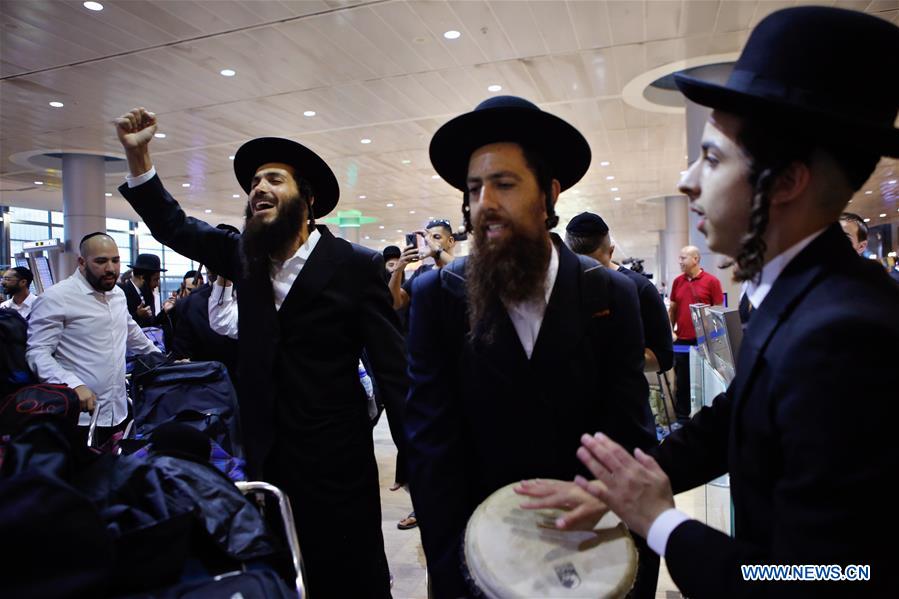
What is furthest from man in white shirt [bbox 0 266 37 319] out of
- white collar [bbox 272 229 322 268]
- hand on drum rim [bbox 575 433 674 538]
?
hand on drum rim [bbox 575 433 674 538]

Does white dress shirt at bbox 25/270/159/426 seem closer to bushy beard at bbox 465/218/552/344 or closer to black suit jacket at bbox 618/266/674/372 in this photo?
bushy beard at bbox 465/218/552/344

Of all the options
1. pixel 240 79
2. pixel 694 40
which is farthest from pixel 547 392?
pixel 240 79

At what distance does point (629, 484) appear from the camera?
1149mm

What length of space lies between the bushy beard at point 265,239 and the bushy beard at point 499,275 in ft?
3.81

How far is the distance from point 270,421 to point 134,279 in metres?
6.93

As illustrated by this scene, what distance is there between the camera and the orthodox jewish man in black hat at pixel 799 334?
814mm

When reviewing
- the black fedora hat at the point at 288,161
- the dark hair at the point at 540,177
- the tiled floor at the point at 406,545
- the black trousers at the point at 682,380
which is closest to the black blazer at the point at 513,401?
the dark hair at the point at 540,177

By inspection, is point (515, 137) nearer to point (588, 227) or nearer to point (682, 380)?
point (588, 227)

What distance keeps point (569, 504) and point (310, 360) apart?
1.45 m

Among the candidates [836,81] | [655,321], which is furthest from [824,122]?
[655,321]

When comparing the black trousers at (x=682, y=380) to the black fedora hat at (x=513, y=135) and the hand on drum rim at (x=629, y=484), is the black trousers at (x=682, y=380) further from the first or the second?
the hand on drum rim at (x=629, y=484)

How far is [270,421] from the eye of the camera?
2.40m

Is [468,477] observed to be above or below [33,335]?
below

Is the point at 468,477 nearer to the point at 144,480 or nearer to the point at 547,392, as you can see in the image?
the point at 547,392
